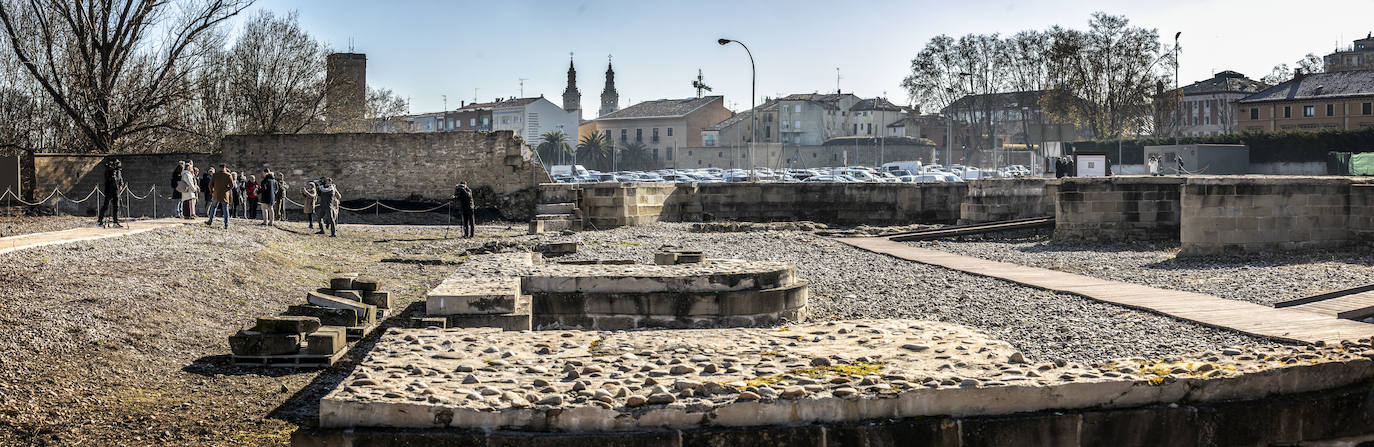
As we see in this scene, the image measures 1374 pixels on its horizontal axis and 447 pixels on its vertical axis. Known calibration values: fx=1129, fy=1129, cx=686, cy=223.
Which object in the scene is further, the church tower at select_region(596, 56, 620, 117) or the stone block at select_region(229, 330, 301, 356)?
the church tower at select_region(596, 56, 620, 117)

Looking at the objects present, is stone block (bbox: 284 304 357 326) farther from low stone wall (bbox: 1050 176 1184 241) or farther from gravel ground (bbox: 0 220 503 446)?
low stone wall (bbox: 1050 176 1184 241)

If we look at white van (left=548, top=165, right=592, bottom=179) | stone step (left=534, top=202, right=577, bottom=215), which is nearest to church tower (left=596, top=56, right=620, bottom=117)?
white van (left=548, top=165, right=592, bottom=179)

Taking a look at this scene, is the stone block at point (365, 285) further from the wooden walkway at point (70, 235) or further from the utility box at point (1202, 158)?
the utility box at point (1202, 158)

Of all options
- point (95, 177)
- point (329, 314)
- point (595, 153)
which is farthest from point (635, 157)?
point (329, 314)

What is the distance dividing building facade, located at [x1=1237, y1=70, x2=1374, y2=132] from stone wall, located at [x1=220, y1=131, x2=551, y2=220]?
173 ft

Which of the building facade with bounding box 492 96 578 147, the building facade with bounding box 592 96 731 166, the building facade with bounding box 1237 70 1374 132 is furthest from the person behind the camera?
the building facade with bounding box 492 96 578 147

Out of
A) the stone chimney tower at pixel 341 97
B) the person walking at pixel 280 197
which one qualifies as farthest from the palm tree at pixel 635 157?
the person walking at pixel 280 197

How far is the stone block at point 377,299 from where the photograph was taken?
37.9 feet

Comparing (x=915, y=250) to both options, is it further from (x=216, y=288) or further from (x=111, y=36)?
(x=111, y=36)

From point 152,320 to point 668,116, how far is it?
83.8 metres

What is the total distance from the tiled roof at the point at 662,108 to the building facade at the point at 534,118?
2915 mm

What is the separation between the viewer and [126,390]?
7.94 metres

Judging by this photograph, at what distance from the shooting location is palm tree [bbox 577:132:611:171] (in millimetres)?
93312

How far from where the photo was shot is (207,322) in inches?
420
